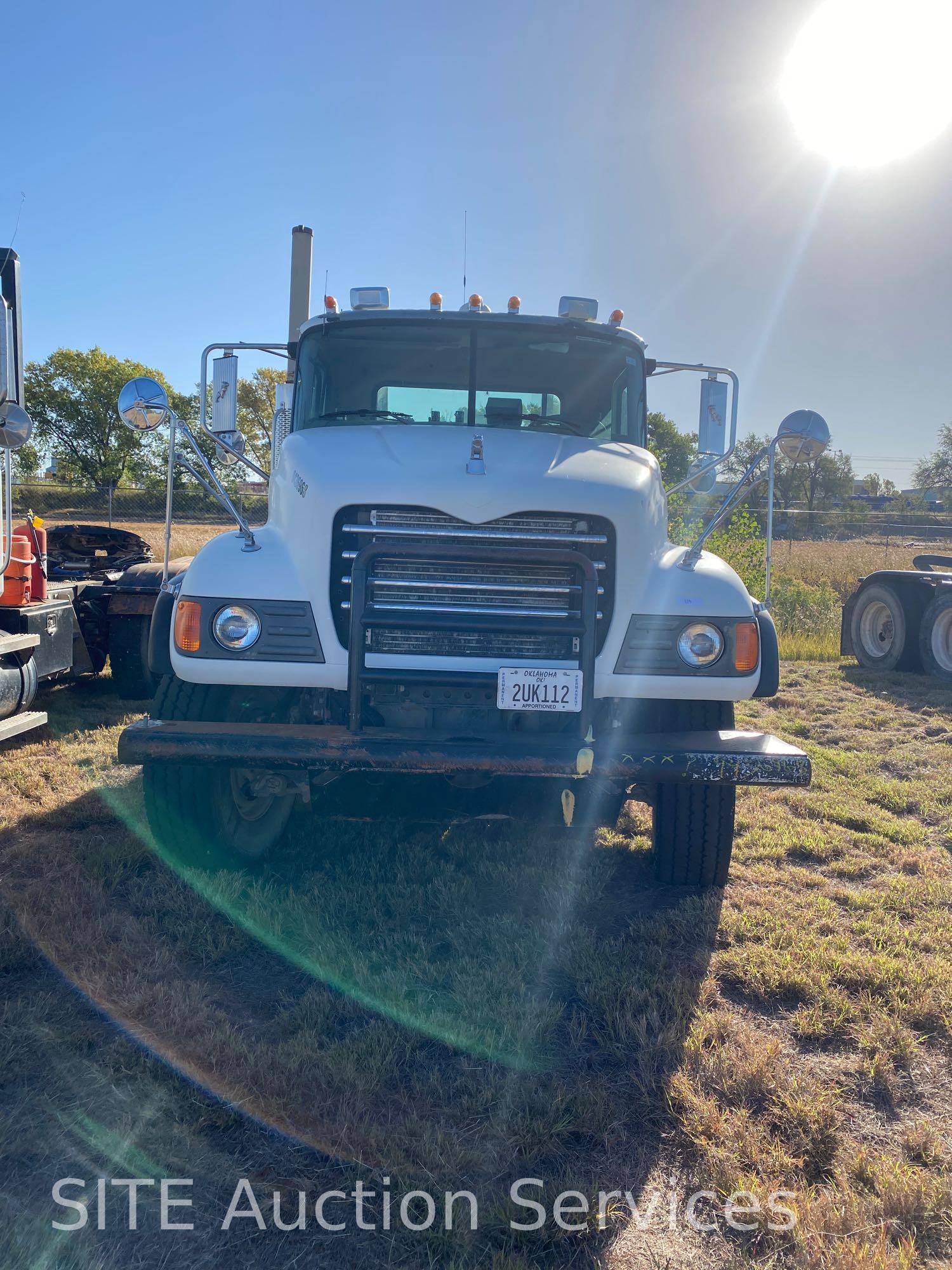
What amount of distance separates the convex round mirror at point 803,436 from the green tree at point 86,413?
125 feet

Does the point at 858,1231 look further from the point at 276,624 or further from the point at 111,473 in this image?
the point at 111,473

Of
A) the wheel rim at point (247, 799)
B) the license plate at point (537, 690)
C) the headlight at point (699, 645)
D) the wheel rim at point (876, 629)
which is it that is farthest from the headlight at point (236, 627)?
the wheel rim at point (876, 629)

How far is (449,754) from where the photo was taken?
11.1 ft

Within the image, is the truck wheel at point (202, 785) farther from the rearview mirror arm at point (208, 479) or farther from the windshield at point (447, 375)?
the windshield at point (447, 375)

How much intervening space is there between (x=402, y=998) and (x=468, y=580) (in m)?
1.60

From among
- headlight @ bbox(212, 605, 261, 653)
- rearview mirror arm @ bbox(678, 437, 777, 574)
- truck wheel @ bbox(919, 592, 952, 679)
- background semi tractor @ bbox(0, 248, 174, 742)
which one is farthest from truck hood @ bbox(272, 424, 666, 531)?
truck wheel @ bbox(919, 592, 952, 679)

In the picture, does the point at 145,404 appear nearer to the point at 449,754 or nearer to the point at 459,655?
the point at 459,655

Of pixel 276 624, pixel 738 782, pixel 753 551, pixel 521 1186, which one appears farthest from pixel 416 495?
pixel 753 551

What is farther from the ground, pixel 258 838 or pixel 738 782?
pixel 738 782

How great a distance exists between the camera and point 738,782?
3.60m

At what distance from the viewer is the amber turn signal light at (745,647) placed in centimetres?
381

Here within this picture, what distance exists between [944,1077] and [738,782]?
1.15 meters

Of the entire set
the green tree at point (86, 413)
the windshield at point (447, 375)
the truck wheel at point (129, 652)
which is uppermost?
the green tree at point (86, 413)

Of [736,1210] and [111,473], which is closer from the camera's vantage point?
[736,1210]
